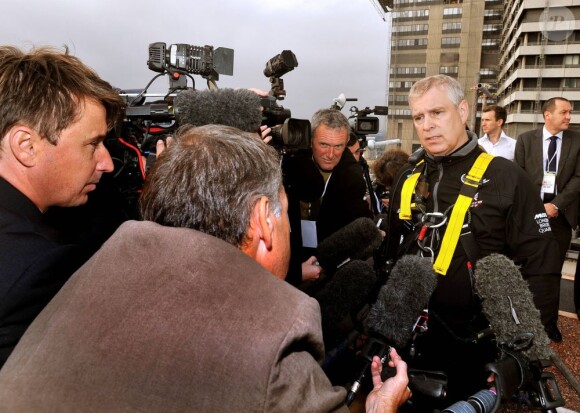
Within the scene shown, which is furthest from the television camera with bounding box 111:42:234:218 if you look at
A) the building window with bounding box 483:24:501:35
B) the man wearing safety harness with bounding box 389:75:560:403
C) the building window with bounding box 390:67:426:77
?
the building window with bounding box 483:24:501:35

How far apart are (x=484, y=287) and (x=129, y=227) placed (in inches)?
54.3

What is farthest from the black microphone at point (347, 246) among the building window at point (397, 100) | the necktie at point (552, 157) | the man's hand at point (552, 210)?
the building window at point (397, 100)

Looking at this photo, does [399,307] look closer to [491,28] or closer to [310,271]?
[310,271]

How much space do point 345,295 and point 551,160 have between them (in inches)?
120

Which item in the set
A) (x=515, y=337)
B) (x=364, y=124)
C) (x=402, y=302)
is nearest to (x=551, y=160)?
(x=364, y=124)

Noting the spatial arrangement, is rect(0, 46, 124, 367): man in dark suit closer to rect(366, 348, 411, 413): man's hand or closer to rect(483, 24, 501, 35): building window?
rect(366, 348, 411, 413): man's hand

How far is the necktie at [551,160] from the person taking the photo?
4.00 meters

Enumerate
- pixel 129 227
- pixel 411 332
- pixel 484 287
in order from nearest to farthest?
pixel 129 227 → pixel 411 332 → pixel 484 287

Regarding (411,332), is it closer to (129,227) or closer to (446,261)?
(446,261)

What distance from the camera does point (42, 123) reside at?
4.36 ft

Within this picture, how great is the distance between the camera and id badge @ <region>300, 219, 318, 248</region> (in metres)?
2.60

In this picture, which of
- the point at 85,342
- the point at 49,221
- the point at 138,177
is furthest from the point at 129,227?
the point at 138,177

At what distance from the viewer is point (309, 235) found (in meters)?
2.61

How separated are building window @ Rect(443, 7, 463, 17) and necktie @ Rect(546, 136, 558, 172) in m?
47.1
